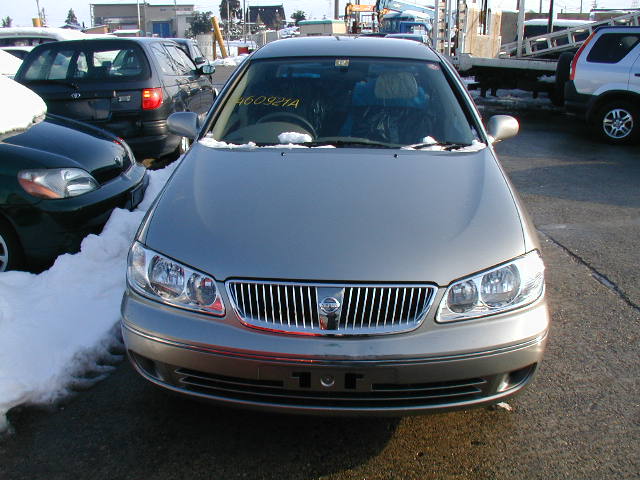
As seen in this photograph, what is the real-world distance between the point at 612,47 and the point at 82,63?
8.10 metres

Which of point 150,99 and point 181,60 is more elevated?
point 181,60

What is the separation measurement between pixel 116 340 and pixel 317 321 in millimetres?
1611

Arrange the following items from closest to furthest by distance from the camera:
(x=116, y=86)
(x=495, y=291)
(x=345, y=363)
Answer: (x=345, y=363)
(x=495, y=291)
(x=116, y=86)

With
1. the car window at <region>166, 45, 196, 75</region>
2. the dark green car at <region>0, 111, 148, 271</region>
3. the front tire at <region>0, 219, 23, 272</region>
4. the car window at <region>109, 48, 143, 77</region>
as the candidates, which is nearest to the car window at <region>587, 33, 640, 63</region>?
the car window at <region>166, 45, 196, 75</region>

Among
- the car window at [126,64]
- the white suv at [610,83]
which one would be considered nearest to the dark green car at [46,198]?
the car window at [126,64]

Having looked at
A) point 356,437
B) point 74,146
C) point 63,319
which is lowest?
point 356,437

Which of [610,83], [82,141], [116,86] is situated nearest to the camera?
[82,141]

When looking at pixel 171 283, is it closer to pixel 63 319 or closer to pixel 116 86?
pixel 63 319

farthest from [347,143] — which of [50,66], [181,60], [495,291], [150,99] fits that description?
[181,60]

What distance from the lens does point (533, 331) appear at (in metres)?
2.43

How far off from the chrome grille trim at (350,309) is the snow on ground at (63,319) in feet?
4.17

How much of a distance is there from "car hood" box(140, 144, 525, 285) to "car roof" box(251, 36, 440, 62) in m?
1.05

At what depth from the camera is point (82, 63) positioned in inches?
306

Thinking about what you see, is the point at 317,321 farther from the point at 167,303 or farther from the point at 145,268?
the point at 145,268
